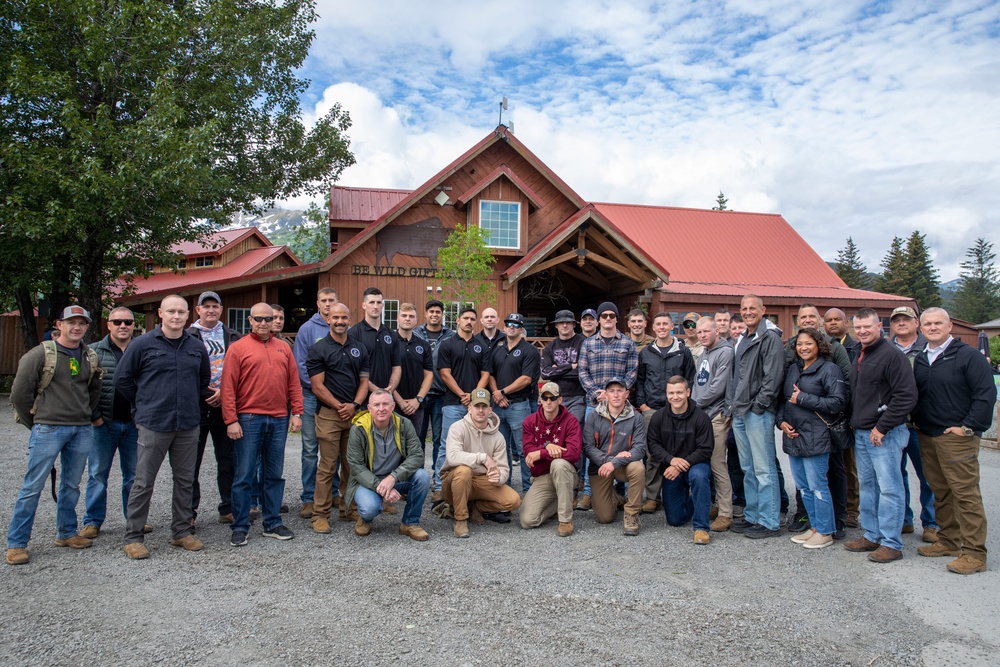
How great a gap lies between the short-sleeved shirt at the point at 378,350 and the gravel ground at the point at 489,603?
4.79 ft

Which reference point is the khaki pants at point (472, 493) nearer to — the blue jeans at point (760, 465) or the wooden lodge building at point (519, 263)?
the blue jeans at point (760, 465)

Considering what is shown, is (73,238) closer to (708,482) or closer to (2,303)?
(2,303)

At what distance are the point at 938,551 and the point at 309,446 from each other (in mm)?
5378

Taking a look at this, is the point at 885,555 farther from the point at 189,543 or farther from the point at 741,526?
the point at 189,543

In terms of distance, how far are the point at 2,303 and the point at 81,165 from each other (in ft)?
28.3

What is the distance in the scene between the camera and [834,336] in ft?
19.9

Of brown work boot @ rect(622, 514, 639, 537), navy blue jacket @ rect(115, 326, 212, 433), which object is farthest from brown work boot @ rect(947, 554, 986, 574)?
navy blue jacket @ rect(115, 326, 212, 433)

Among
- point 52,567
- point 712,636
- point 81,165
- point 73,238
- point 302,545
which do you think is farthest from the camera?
point 73,238

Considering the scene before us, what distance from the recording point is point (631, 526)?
5715mm

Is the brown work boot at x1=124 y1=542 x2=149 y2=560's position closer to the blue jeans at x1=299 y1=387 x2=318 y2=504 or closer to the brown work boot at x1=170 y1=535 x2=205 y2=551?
the brown work boot at x1=170 y1=535 x2=205 y2=551

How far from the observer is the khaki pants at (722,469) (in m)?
5.96

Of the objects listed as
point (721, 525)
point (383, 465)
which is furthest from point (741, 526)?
point (383, 465)

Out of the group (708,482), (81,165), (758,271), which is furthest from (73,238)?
(758,271)

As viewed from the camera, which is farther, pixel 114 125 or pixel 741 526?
pixel 114 125
